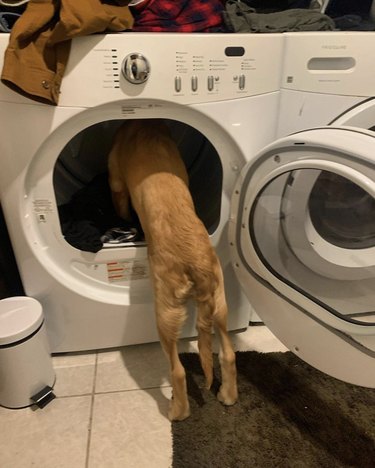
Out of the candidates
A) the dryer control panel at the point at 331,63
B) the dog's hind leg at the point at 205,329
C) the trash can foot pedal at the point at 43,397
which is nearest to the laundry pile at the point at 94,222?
the dog's hind leg at the point at 205,329

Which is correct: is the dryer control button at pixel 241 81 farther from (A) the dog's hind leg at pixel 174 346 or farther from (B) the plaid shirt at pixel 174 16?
(A) the dog's hind leg at pixel 174 346

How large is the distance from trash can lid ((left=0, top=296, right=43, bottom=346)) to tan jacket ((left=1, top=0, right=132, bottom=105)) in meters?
0.51

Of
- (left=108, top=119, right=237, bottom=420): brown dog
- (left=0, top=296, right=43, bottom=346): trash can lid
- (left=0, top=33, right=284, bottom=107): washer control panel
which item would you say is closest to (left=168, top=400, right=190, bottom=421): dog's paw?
(left=108, top=119, right=237, bottom=420): brown dog

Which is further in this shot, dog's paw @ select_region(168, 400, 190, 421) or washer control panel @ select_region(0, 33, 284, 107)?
dog's paw @ select_region(168, 400, 190, 421)

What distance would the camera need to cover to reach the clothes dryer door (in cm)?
80

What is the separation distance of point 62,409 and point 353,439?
718 mm

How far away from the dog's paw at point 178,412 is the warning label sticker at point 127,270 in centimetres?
33

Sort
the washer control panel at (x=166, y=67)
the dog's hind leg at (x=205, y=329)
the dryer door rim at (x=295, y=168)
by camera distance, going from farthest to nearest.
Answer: the dog's hind leg at (x=205, y=329)
the washer control panel at (x=166, y=67)
the dryer door rim at (x=295, y=168)

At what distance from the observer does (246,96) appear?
35.0 inches

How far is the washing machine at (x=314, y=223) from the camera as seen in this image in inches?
32.5

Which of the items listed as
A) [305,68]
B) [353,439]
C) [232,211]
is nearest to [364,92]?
[305,68]

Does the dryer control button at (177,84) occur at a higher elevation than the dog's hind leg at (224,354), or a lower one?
higher

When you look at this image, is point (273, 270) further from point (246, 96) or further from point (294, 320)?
point (246, 96)

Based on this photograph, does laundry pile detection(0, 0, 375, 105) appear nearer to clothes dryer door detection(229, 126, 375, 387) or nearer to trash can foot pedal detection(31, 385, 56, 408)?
clothes dryer door detection(229, 126, 375, 387)
